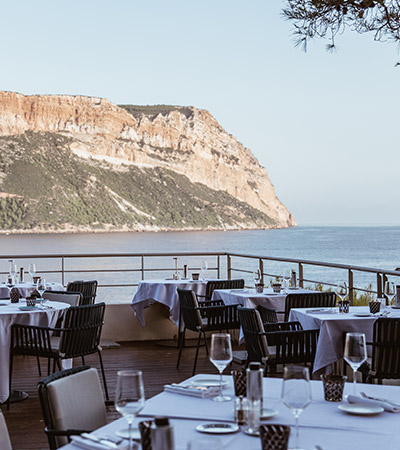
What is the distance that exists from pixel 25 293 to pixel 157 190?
70940 millimetres

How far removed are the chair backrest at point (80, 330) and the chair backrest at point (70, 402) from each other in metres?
2.63

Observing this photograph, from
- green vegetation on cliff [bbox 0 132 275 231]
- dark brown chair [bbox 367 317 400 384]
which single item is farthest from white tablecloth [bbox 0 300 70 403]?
green vegetation on cliff [bbox 0 132 275 231]

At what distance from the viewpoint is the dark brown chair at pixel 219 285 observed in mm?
8180

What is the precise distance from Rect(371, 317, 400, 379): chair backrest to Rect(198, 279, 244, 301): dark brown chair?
3.46 m

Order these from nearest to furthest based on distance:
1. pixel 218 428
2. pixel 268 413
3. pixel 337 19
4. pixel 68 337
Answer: pixel 218 428, pixel 268 413, pixel 337 19, pixel 68 337

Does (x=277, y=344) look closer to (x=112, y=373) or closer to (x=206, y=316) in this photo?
(x=206, y=316)

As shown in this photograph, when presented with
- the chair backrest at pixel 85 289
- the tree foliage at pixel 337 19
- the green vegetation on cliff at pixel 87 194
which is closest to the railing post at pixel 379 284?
the tree foliage at pixel 337 19

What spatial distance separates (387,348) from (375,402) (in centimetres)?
222

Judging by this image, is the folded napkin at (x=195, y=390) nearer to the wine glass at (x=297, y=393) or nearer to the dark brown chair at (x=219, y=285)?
the wine glass at (x=297, y=393)

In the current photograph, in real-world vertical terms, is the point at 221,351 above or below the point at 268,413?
above

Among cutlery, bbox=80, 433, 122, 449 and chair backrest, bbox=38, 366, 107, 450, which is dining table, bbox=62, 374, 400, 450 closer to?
cutlery, bbox=80, 433, 122, 449

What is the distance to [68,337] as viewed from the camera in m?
5.66

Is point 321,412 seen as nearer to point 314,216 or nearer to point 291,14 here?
point 291,14

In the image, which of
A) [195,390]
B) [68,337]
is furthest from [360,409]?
[68,337]
